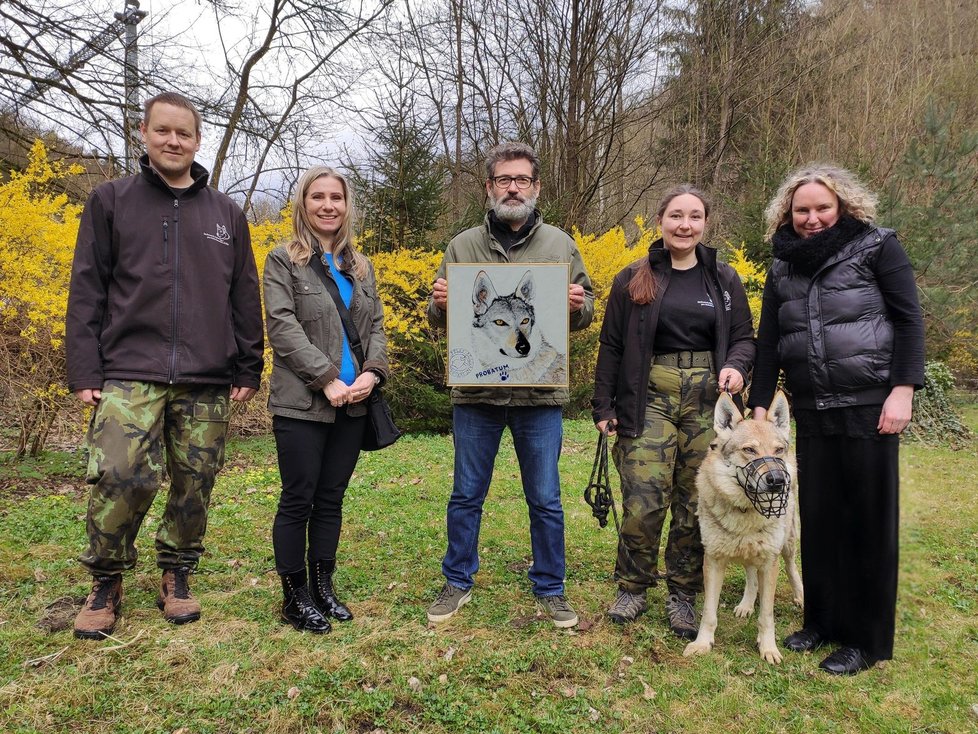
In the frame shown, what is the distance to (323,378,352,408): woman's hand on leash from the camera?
310cm

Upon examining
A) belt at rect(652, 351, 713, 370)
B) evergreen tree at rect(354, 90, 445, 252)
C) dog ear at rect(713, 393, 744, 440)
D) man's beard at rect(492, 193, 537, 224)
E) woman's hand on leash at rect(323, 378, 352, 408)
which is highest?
evergreen tree at rect(354, 90, 445, 252)

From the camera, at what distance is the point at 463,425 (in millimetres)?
3547

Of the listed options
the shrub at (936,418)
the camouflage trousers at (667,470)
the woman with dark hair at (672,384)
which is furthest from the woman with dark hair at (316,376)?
the shrub at (936,418)

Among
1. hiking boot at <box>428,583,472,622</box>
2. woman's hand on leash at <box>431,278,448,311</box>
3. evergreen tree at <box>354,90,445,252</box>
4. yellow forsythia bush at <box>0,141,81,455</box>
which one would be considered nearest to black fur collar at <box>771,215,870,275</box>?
woman's hand on leash at <box>431,278,448,311</box>

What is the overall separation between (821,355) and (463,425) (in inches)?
79.5

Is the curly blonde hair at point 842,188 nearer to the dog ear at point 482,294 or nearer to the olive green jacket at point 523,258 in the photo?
the olive green jacket at point 523,258

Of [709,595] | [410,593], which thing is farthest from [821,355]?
[410,593]

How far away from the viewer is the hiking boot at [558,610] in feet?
11.3

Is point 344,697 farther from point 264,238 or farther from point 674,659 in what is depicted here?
point 264,238

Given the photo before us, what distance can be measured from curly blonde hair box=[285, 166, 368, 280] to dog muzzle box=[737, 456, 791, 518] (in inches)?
94.8

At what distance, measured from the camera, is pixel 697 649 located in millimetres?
3217

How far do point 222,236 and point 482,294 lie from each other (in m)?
1.51

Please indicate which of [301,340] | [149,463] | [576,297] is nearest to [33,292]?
[149,463]

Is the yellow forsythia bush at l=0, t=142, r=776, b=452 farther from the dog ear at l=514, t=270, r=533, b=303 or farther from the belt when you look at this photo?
the belt
